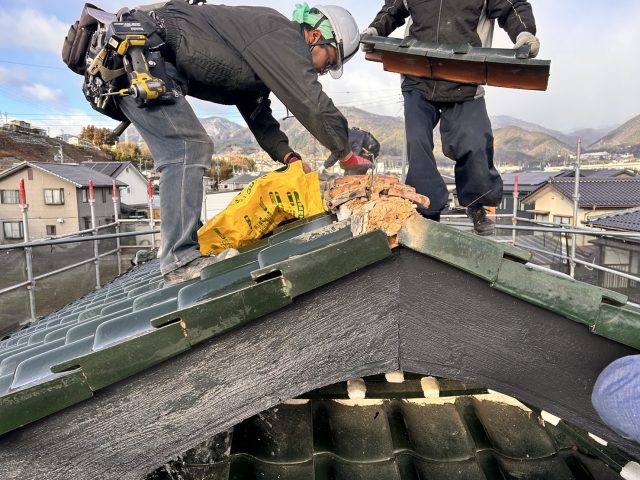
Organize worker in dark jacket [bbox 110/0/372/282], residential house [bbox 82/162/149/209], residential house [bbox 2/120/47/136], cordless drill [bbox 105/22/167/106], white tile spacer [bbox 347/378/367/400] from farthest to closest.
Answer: residential house [bbox 2/120/47/136] < residential house [bbox 82/162/149/209] < worker in dark jacket [bbox 110/0/372/282] < cordless drill [bbox 105/22/167/106] < white tile spacer [bbox 347/378/367/400]

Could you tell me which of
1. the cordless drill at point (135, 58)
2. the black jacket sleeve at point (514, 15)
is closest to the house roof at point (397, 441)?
the cordless drill at point (135, 58)

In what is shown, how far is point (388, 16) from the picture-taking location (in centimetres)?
354

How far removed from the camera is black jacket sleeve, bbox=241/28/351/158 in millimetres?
2449

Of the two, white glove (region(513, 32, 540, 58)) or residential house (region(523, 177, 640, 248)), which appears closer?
white glove (region(513, 32, 540, 58))

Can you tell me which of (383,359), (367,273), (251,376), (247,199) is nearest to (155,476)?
(251,376)

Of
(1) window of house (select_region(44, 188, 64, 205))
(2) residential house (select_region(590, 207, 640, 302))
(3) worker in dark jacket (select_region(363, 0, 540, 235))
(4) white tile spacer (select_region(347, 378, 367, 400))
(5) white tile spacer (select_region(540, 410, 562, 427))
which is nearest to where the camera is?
(5) white tile spacer (select_region(540, 410, 562, 427))

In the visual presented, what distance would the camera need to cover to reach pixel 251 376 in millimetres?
1229

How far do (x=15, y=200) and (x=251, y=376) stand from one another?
35253 millimetres

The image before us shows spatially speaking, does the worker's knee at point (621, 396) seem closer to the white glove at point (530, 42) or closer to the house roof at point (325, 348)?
the house roof at point (325, 348)

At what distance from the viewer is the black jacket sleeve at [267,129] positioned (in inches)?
142

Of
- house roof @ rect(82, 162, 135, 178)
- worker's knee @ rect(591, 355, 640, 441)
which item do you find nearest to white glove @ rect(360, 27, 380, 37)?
worker's knee @ rect(591, 355, 640, 441)

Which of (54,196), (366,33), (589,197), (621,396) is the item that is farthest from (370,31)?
(54,196)

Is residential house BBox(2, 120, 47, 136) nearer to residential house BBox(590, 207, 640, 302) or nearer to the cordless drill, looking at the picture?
residential house BBox(590, 207, 640, 302)

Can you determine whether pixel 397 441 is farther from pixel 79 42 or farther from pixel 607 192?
pixel 607 192
